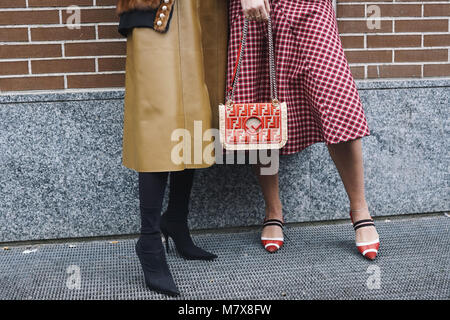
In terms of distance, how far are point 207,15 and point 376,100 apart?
1262mm

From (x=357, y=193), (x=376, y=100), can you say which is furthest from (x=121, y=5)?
(x=376, y=100)

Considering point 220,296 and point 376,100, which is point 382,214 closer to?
point 376,100

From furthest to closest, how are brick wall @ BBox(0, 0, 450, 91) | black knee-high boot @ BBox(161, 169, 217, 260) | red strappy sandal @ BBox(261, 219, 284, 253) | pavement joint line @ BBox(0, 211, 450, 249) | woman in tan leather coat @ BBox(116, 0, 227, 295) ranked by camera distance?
1. pavement joint line @ BBox(0, 211, 450, 249)
2. brick wall @ BBox(0, 0, 450, 91)
3. red strappy sandal @ BBox(261, 219, 284, 253)
4. black knee-high boot @ BBox(161, 169, 217, 260)
5. woman in tan leather coat @ BBox(116, 0, 227, 295)

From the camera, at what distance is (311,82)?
2494 mm

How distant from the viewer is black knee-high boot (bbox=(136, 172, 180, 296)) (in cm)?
221

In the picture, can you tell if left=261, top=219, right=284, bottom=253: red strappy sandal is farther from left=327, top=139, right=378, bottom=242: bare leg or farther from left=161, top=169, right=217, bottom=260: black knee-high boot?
left=327, top=139, right=378, bottom=242: bare leg

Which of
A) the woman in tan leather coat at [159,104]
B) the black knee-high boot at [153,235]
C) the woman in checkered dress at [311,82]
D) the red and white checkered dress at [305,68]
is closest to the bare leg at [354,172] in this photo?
the woman in checkered dress at [311,82]

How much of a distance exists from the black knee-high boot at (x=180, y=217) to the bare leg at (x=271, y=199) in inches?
15.0

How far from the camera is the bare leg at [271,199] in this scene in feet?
9.37

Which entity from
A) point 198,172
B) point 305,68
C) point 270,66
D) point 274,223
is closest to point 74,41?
point 198,172

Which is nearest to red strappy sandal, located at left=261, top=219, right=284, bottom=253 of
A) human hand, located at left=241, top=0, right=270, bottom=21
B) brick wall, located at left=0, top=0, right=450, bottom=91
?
brick wall, located at left=0, top=0, right=450, bottom=91

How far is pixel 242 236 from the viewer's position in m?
3.04

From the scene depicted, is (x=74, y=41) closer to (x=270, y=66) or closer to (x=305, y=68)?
(x=270, y=66)

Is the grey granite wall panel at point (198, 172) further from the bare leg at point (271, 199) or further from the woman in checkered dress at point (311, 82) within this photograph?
the woman in checkered dress at point (311, 82)
